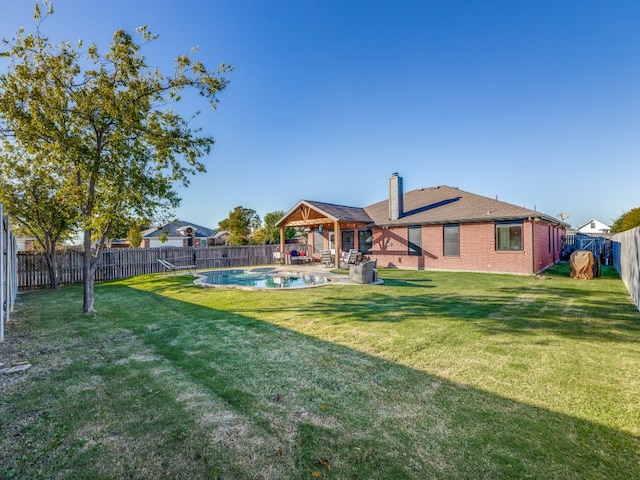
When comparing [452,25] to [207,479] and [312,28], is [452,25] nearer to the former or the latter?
[312,28]

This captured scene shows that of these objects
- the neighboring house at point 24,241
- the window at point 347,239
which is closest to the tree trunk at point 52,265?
the neighboring house at point 24,241

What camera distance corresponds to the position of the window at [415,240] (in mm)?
17000

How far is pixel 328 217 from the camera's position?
16891mm

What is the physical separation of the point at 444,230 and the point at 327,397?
1466cm

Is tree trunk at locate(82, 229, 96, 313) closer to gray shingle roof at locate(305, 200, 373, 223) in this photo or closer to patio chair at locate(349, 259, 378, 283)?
patio chair at locate(349, 259, 378, 283)

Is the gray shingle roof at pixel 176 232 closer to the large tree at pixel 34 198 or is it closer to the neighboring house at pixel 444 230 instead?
the neighboring house at pixel 444 230

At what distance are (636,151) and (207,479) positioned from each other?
22749 millimetres

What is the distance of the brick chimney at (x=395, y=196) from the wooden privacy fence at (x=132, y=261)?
9.51m

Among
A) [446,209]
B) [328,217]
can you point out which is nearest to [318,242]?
[328,217]

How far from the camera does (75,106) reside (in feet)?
23.1

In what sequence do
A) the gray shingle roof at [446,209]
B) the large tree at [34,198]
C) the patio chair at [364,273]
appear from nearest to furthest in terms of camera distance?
the large tree at [34,198]
the patio chair at [364,273]
the gray shingle roof at [446,209]

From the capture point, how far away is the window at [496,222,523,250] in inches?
541

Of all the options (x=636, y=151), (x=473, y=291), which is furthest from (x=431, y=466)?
(x=636, y=151)

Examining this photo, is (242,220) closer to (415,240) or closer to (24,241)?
(24,241)
